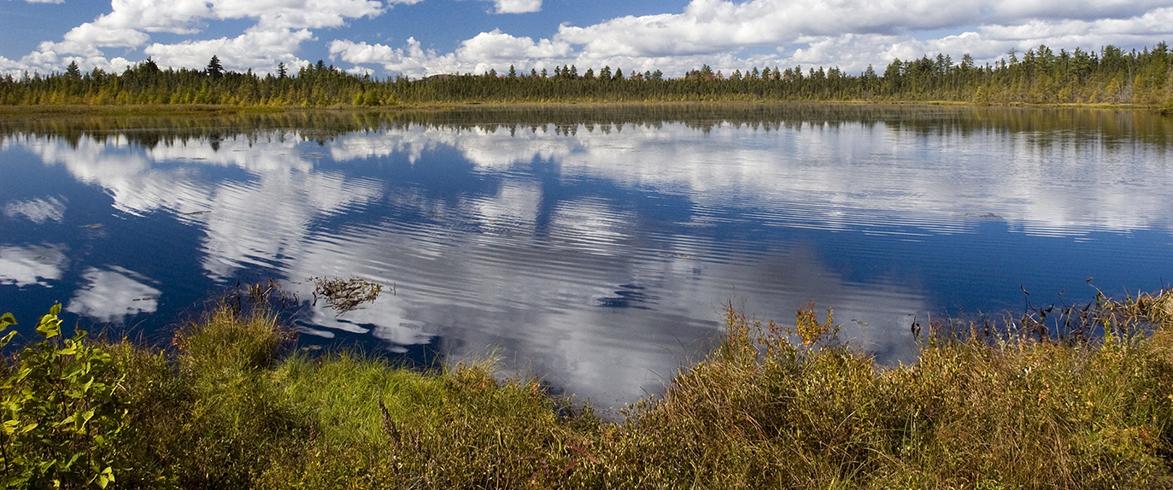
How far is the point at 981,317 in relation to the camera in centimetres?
1310

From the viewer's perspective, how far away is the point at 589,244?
1970 cm

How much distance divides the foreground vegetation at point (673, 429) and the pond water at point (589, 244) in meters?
2.98

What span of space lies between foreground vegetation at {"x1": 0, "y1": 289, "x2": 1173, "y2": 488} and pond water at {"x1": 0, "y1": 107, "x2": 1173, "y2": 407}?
2.98 meters

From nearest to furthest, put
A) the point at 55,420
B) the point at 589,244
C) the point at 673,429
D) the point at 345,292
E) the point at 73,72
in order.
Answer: the point at 55,420 < the point at 673,429 < the point at 345,292 < the point at 589,244 < the point at 73,72

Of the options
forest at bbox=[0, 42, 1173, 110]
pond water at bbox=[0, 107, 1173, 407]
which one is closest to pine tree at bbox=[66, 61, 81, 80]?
forest at bbox=[0, 42, 1173, 110]

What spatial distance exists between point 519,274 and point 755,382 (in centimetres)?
979

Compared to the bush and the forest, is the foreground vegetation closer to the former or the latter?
the bush

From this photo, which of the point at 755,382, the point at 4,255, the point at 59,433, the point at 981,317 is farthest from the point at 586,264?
the point at 4,255

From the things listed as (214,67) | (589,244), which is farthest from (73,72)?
(589,244)

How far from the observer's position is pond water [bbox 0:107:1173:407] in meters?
13.2

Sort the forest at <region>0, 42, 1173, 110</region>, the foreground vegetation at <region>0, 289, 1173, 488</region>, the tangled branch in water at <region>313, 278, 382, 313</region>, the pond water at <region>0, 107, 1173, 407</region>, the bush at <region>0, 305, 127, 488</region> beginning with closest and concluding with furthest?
the bush at <region>0, 305, 127, 488</region>, the foreground vegetation at <region>0, 289, 1173, 488</region>, the pond water at <region>0, 107, 1173, 407</region>, the tangled branch in water at <region>313, 278, 382, 313</region>, the forest at <region>0, 42, 1173, 110</region>

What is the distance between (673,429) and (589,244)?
1320cm

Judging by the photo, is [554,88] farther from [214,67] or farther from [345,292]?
→ [345,292]

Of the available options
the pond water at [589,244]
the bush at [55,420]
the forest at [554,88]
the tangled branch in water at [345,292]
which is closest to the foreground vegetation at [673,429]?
the bush at [55,420]
